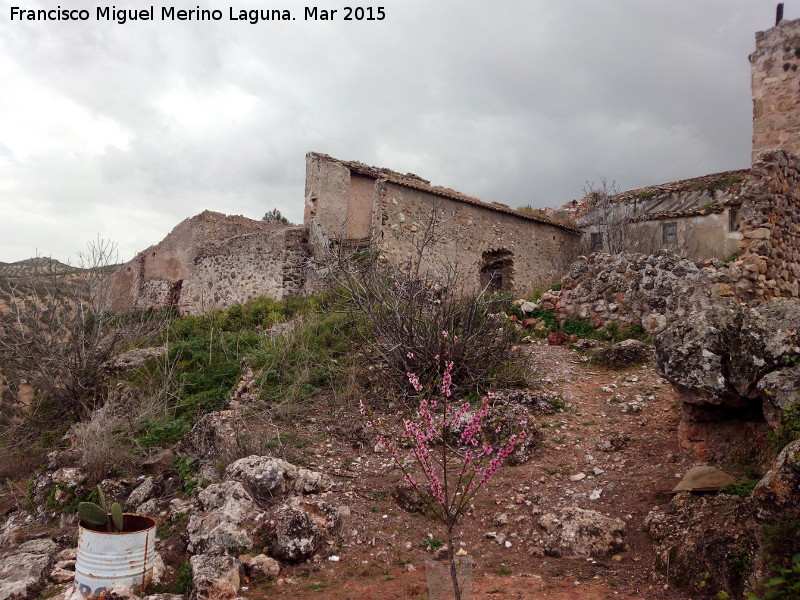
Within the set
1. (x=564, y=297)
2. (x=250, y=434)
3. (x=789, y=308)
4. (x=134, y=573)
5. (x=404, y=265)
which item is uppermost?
(x=404, y=265)

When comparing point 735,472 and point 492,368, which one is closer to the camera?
point 735,472

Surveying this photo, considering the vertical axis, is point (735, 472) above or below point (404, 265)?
below

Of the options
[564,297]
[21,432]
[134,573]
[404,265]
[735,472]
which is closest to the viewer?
[134,573]

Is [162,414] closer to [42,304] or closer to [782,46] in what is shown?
[42,304]

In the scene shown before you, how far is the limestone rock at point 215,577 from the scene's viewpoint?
3.69m

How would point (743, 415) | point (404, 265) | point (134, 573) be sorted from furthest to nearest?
point (404, 265) < point (743, 415) < point (134, 573)

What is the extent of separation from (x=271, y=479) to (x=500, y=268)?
10951 millimetres

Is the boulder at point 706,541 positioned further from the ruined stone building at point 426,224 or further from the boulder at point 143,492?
the ruined stone building at point 426,224

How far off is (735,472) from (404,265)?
29.7ft

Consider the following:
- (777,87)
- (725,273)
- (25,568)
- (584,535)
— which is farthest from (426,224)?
(25,568)

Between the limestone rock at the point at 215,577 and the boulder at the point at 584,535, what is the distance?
2159 millimetres

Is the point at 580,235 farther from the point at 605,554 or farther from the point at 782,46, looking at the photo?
the point at 605,554

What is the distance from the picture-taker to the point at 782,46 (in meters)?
14.8

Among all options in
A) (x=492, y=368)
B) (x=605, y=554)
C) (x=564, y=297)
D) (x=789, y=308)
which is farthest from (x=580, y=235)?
(x=605, y=554)
